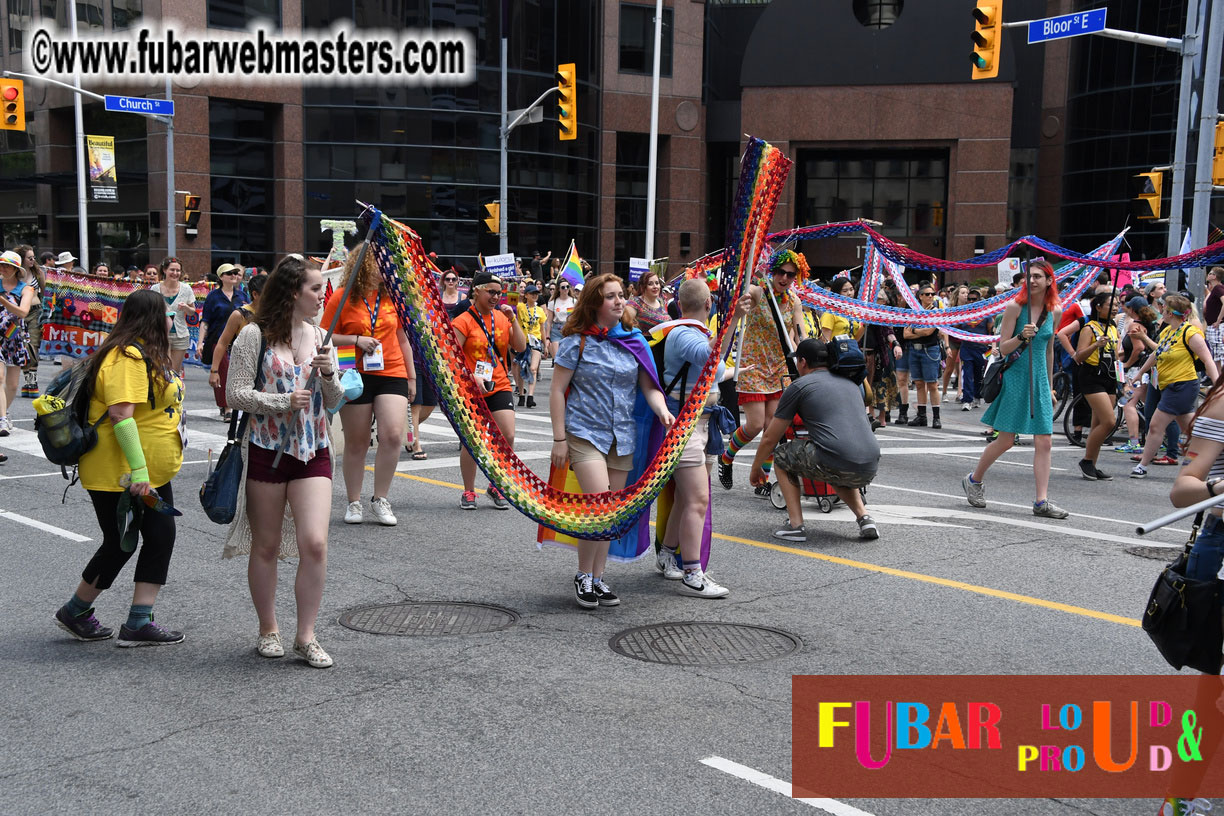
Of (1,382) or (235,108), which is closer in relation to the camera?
(1,382)

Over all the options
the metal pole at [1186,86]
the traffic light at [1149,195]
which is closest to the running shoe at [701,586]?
the metal pole at [1186,86]

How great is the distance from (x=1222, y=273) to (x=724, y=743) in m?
14.7

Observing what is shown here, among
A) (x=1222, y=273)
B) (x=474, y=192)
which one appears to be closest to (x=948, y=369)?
(x=1222, y=273)

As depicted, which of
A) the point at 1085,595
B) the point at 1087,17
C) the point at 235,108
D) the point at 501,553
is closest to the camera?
the point at 1085,595

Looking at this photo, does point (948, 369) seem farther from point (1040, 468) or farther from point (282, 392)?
point (282, 392)

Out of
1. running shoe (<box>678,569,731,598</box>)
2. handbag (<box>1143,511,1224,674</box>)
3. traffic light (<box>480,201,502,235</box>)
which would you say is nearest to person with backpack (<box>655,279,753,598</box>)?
running shoe (<box>678,569,731,598</box>)

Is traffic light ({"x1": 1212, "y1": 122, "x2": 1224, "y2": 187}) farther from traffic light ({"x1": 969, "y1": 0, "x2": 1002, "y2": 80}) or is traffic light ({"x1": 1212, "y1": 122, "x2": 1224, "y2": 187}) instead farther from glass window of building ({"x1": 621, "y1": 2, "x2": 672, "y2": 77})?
glass window of building ({"x1": 621, "y1": 2, "x2": 672, "y2": 77})

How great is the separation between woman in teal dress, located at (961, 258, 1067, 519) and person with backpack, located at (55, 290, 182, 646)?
6288 millimetres

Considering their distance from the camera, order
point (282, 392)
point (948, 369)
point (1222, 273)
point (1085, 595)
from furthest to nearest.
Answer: point (948, 369) → point (1222, 273) → point (1085, 595) → point (282, 392)

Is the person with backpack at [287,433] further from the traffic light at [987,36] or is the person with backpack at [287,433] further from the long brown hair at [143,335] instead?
the traffic light at [987,36]

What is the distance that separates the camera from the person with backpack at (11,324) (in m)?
13.1

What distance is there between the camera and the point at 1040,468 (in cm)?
941

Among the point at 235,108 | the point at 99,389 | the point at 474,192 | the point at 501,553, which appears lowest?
the point at 501,553

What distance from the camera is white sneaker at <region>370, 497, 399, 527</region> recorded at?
349 inches
